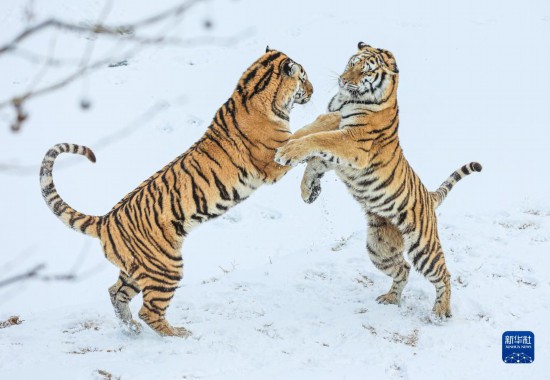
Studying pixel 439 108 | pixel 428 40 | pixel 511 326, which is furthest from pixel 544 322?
pixel 428 40

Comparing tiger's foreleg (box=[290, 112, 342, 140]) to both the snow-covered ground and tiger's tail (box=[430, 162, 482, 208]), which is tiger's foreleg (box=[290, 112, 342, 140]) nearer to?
the snow-covered ground

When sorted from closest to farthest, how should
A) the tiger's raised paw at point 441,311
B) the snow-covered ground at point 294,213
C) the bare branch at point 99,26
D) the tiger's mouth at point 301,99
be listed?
the bare branch at point 99,26, the snow-covered ground at point 294,213, the tiger's mouth at point 301,99, the tiger's raised paw at point 441,311

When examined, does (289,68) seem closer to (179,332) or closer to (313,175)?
(313,175)

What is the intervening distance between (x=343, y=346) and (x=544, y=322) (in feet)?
6.22

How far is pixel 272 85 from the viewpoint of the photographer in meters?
4.77

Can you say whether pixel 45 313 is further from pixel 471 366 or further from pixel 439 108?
pixel 439 108

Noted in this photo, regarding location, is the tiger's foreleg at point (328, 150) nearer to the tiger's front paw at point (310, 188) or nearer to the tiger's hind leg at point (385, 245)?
the tiger's front paw at point (310, 188)

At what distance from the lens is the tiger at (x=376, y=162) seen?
4.57m

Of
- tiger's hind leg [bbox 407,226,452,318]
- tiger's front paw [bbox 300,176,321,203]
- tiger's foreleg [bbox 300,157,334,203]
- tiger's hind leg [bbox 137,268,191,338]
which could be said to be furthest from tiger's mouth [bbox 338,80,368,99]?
tiger's hind leg [bbox 137,268,191,338]

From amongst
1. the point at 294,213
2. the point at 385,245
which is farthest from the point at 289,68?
the point at 294,213

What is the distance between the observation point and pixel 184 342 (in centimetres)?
466

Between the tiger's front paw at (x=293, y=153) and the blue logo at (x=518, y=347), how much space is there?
232 centimetres

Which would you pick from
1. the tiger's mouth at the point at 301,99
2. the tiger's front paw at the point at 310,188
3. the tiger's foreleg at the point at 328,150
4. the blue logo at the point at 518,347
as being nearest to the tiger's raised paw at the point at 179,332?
the tiger's front paw at the point at 310,188

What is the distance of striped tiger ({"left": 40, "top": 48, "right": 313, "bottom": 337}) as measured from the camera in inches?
177
